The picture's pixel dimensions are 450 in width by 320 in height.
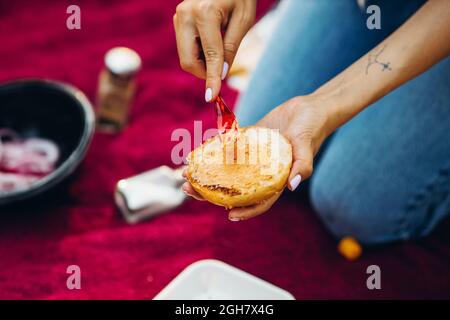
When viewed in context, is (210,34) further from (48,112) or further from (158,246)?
(48,112)

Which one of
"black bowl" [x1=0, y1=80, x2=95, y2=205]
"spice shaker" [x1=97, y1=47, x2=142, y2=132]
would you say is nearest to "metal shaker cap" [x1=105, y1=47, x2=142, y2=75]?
"spice shaker" [x1=97, y1=47, x2=142, y2=132]

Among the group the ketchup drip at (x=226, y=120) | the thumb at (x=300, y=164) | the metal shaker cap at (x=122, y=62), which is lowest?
the thumb at (x=300, y=164)

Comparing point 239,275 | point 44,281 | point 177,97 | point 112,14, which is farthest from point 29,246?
point 112,14

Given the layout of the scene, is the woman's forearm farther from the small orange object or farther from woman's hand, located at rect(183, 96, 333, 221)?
the small orange object

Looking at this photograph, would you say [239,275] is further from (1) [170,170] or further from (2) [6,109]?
(2) [6,109]

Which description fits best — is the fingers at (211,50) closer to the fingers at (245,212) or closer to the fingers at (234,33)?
the fingers at (234,33)

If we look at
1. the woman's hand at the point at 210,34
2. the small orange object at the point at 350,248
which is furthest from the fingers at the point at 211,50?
the small orange object at the point at 350,248

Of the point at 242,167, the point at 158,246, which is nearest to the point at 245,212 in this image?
the point at 242,167

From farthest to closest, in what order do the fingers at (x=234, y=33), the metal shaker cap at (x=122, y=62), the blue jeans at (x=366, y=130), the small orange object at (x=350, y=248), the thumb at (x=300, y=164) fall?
1. the metal shaker cap at (x=122, y=62)
2. the small orange object at (x=350, y=248)
3. the blue jeans at (x=366, y=130)
4. the fingers at (x=234, y=33)
5. the thumb at (x=300, y=164)
